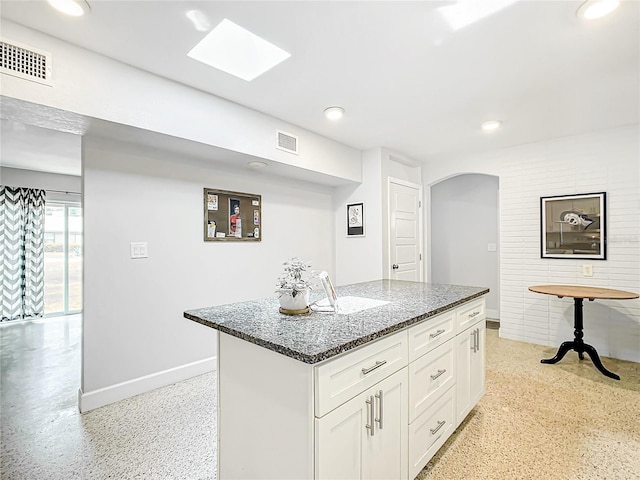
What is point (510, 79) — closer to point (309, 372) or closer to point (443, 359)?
point (443, 359)

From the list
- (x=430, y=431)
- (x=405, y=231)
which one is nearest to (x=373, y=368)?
(x=430, y=431)

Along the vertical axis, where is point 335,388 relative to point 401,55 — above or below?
below

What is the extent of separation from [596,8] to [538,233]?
272 centimetres

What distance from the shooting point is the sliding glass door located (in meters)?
5.16

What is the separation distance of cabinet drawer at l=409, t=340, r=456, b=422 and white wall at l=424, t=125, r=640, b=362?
258cm

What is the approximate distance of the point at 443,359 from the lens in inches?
71.6

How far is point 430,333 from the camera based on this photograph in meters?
1.71

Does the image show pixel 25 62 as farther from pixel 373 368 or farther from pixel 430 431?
pixel 430 431

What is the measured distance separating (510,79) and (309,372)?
2479 mm

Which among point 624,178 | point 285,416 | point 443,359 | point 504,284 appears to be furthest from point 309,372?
point 624,178

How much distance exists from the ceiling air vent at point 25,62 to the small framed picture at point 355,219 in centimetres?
312

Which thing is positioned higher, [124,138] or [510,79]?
[510,79]

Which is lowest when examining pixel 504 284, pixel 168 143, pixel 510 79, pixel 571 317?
pixel 571 317

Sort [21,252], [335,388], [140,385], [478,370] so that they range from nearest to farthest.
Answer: [335,388]
[478,370]
[140,385]
[21,252]
